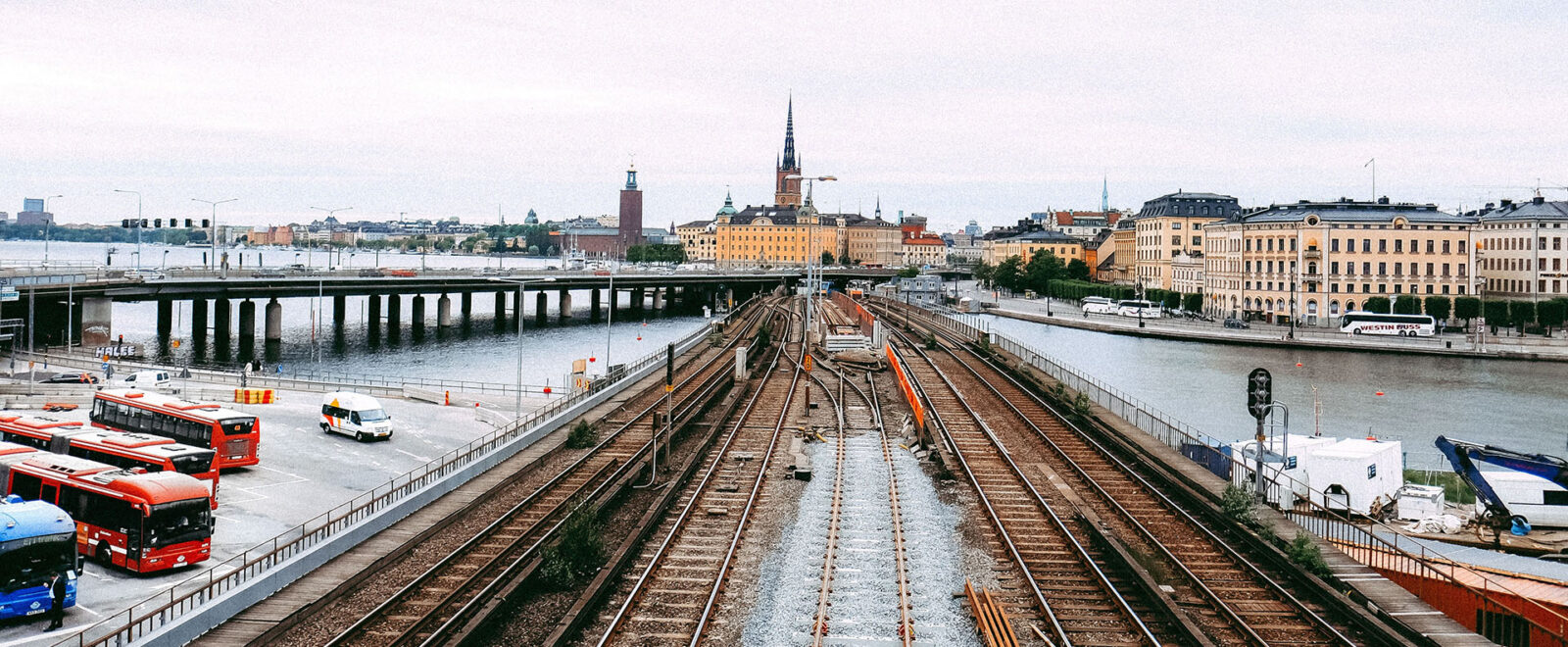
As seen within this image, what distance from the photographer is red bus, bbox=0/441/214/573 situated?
20.6 metres

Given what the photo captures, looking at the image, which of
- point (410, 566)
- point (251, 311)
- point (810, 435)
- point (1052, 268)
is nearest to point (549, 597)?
point (410, 566)

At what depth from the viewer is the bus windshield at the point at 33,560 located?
17.5 m

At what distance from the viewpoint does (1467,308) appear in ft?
327

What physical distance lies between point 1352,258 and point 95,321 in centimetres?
9819

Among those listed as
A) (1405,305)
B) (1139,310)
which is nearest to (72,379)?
(1139,310)

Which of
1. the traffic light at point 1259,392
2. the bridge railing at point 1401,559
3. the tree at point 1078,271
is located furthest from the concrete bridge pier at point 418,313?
the tree at point 1078,271

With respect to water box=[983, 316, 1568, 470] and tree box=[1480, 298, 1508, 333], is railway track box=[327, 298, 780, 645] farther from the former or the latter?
tree box=[1480, 298, 1508, 333]

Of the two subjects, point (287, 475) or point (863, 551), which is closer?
point (863, 551)

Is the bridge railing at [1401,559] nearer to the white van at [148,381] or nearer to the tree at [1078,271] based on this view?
the white van at [148,381]

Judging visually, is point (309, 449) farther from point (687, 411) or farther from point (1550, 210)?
point (1550, 210)

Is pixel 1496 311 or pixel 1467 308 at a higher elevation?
pixel 1467 308

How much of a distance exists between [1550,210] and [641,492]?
104 meters

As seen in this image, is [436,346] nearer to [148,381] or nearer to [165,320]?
[165,320]

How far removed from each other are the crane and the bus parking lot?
98.9 ft
